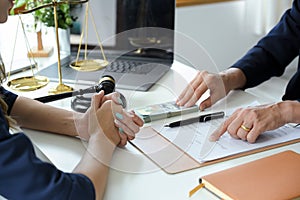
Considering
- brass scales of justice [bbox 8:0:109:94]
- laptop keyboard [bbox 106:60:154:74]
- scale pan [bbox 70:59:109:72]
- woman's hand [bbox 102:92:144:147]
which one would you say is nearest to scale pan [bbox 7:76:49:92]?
brass scales of justice [bbox 8:0:109:94]

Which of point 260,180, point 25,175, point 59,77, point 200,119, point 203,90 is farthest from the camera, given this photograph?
point 59,77

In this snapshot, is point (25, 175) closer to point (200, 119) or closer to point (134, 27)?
point (200, 119)

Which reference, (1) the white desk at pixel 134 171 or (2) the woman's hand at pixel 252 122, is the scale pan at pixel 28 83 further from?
(2) the woman's hand at pixel 252 122

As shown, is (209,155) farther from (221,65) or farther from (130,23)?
(221,65)

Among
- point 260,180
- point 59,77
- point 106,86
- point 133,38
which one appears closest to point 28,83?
point 59,77

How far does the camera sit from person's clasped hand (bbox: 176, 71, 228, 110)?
1259mm

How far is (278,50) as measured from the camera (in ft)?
5.13

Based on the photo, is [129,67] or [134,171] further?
[129,67]

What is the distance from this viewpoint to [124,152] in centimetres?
101

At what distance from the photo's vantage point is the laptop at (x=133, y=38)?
1.52 meters

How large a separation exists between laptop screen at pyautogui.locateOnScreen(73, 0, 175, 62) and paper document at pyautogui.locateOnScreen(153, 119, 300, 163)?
49 centimetres

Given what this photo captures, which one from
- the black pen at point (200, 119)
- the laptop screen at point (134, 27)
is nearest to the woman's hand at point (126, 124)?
the black pen at point (200, 119)

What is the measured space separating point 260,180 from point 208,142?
202 millimetres

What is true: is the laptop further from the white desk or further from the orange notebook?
the orange notebook
